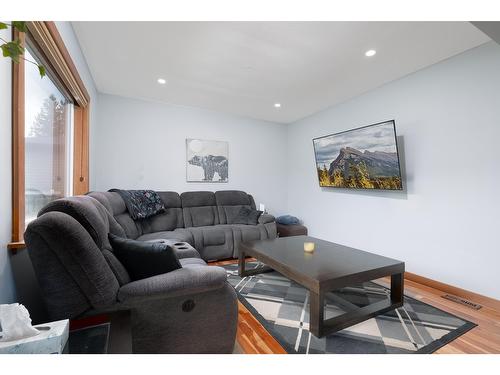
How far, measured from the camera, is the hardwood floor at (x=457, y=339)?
1.55 m

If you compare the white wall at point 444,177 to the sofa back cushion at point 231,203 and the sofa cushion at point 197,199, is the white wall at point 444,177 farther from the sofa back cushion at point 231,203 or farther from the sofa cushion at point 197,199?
the sofa cushion at point 197,199

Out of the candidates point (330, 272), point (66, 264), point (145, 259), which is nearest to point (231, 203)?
point (330, 272)

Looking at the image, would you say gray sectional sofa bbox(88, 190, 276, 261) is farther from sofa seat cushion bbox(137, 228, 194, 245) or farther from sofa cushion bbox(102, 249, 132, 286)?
sofa cushion bbox(102, 249, 132, 286)

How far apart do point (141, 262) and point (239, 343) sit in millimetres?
871

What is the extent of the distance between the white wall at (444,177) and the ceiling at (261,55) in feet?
0.74

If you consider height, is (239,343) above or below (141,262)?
below

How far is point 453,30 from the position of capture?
1976 millimetres

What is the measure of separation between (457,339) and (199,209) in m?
3.27

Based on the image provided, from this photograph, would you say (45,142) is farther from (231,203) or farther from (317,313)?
(231,203)

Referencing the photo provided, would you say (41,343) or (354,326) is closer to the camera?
(41,343)

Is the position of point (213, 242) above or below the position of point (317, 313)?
above

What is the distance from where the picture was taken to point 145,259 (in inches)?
53.2
